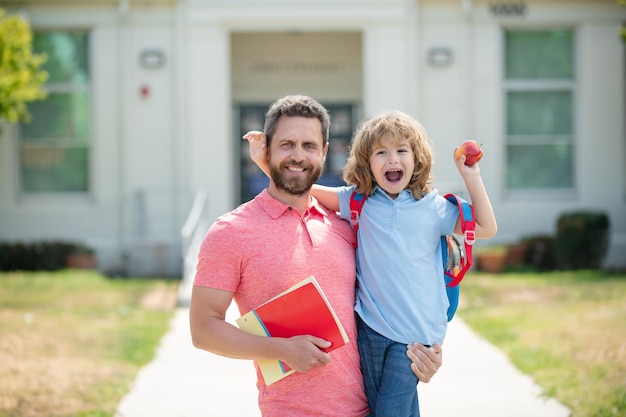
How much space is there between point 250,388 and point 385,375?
10.6 feet

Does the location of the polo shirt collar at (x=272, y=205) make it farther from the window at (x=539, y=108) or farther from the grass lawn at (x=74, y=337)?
the window at (x=539, y=108)

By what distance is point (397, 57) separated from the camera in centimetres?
1230

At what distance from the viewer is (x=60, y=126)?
42.2ft

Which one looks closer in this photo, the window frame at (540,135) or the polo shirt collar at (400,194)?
the polo shirt collar at (400,194)

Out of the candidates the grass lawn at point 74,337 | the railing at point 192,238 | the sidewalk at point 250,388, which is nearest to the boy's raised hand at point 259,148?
the sidewalk at point 250,388

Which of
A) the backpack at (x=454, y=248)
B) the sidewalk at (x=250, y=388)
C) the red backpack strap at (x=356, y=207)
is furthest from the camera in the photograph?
the sidewalk at (x=250, y=388)

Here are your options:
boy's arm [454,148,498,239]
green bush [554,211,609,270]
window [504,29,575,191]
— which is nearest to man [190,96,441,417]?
boy's arm [454,148,498,239]

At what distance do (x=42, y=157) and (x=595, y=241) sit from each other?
8655mm

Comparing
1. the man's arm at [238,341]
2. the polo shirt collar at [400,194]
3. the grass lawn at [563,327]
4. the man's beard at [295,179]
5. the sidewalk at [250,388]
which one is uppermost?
the man's beard at [295,179]

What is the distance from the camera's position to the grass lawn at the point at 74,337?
18.1ft

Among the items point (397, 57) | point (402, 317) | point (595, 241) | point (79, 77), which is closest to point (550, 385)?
point (402, 317)

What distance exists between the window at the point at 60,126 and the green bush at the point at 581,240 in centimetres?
742

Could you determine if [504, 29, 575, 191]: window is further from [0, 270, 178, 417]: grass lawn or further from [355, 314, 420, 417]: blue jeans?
[355, 314, 420, 417]: blue jeans

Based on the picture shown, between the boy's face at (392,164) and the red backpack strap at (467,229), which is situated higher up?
the boy's face at (392,164)
